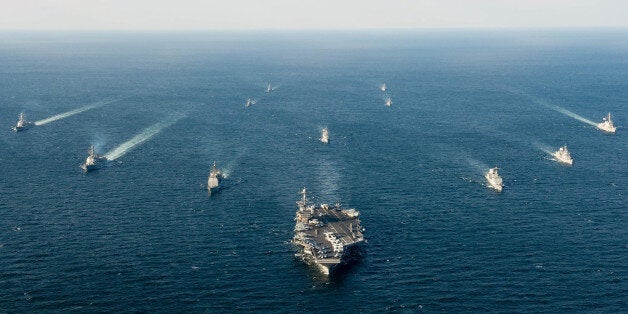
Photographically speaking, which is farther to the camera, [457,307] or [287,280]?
[287,280]

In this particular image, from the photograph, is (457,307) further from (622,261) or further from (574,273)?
(622,261)

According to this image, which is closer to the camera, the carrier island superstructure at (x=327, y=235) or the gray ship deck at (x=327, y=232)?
the carrier island superstructure at (x=327, y=235)

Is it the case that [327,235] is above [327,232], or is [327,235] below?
below

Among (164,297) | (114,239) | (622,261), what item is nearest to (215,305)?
(164,297)

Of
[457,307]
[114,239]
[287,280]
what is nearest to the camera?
[457,307]

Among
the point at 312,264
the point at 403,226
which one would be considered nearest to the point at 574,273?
the point at 403,226

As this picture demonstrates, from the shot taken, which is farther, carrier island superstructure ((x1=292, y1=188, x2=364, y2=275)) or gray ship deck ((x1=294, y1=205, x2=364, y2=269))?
gray ship deck ((x1=294, y1=205, x2=364, y2=269))

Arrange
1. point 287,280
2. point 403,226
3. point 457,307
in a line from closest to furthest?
point 457,307
point 287,280
point 403,226

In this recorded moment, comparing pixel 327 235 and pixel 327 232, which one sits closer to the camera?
pixel 327 235
